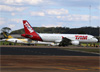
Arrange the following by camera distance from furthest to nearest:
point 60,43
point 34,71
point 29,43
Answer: point 29,43, point 60,43, point 34,71

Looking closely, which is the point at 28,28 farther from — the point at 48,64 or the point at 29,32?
the point at 48,64

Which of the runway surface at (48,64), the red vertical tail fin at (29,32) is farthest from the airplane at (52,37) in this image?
the runway surface at (48,64)

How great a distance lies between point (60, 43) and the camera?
9500 centimetres

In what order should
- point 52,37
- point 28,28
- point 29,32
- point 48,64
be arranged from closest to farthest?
1. point 48,64
2. point 52,37
3. point 29,32
4. point 28,28

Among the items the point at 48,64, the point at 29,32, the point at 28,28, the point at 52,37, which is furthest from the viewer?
the point at 28,28

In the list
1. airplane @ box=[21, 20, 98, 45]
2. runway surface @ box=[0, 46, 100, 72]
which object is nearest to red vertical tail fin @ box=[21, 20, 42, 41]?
airplane @ box=[21, 20, 98, 45]

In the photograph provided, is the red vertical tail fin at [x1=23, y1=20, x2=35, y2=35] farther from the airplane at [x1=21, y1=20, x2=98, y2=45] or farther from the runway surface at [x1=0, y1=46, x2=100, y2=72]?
the runway surface at [x1=0, y1=46, x2=100, y2=72]

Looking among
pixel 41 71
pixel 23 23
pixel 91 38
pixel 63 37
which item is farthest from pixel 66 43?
pixel 41 71

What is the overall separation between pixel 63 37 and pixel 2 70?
78826mm

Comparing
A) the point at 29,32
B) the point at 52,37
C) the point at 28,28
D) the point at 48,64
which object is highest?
the point at 28,28

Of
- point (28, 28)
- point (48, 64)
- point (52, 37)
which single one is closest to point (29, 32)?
point (28, 28)

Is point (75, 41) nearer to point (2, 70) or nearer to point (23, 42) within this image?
point (23, 42)

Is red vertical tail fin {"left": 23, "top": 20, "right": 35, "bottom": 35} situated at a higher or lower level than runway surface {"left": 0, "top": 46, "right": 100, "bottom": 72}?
higher

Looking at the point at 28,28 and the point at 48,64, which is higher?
the point at 28,28
